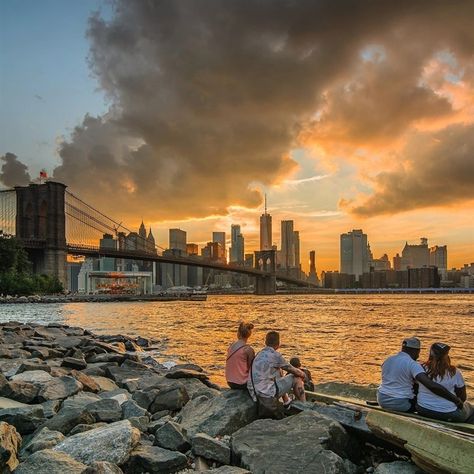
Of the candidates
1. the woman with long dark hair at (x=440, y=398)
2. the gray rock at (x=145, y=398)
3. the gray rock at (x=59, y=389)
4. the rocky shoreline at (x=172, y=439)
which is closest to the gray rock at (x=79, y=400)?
the rocky shoreline at (x=172, y=439)

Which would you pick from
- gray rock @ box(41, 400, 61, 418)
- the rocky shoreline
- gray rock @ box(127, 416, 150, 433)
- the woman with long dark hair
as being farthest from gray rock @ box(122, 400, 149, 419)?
the woman with long dark hair

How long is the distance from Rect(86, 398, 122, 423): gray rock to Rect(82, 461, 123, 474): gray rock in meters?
1.92

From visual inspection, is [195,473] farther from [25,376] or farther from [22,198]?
[22,198]

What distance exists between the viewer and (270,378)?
6953 mm

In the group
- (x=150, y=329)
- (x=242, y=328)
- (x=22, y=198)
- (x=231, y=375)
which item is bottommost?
(x=150, y=329)

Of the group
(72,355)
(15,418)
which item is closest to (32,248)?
(72,355)

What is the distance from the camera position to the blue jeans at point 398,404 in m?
6.12

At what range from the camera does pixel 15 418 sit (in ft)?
21.0

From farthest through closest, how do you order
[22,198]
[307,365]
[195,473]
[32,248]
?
[22,198] → [32,248] → [307,365] → [195,473]

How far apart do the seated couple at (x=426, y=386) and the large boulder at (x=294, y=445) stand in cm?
97

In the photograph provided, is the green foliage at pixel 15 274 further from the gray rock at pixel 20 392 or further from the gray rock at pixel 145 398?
the gray rock at pixel 145 398

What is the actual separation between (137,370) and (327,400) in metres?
6.46

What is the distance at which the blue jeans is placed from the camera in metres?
6.12

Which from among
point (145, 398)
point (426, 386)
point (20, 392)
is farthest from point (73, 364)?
point (426, 386)
